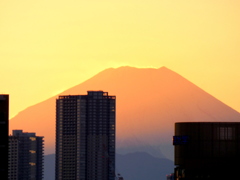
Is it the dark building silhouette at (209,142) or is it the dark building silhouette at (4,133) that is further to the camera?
the dark building silhouette at (209,142)

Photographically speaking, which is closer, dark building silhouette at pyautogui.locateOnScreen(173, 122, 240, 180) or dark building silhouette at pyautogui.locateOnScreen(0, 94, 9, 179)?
dark building silhouette at pyautogui.locateOnScreen(0, 94, 9, 179)

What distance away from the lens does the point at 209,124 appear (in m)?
173

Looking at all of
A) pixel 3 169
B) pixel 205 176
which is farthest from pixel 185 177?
pixel 3 169

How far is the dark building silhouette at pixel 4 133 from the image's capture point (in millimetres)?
146750

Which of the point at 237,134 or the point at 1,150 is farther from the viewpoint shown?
the point at 237,134

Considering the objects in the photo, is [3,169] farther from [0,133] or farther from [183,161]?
[183,161]

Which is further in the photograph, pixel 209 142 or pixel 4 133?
pixel 209 142

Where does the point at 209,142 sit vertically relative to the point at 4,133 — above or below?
above

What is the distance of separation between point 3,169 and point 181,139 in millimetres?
38373

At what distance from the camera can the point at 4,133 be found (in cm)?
14725

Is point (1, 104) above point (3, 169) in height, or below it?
above

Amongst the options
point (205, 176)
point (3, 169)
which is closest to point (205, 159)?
point (205, 176)

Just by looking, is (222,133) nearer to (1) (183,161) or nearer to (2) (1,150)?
(1) (183,161)

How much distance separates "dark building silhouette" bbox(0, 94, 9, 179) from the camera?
14675 cm
